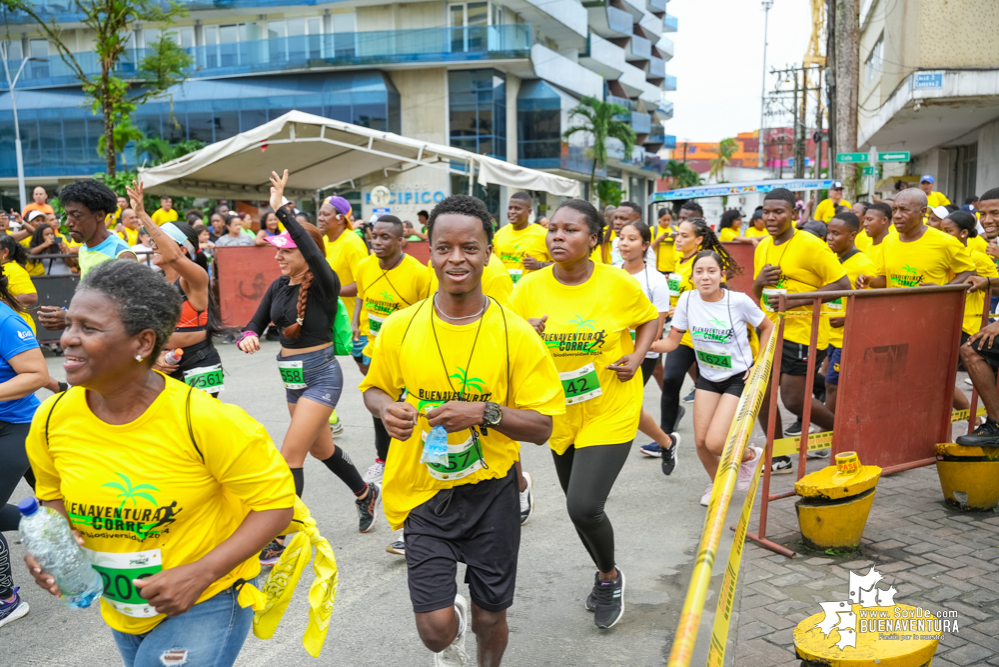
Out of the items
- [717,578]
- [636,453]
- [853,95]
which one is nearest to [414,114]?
[853,95]

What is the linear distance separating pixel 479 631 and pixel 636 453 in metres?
4.50

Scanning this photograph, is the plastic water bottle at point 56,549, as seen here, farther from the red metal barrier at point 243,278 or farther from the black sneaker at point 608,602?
the red metal barrier at point 243,278

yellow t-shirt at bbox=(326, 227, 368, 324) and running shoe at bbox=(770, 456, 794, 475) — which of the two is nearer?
running shoe at bbox=(770, 456, 794, 475)

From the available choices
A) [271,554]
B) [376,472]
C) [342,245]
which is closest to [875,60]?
[342,245]

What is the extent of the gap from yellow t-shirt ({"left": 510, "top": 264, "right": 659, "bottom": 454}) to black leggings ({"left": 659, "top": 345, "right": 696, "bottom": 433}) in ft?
7.92

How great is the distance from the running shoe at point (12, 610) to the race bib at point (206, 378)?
4.66 ft

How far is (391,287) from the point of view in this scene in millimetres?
6371

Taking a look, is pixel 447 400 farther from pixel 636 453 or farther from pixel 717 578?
pixel 636 453

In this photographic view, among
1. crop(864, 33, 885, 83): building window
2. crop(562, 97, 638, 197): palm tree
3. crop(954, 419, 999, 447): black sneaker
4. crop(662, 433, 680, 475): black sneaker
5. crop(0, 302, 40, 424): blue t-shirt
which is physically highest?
crop(562, 97, 638, 197): palm tree

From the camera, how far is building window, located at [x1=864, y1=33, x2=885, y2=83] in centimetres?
2370

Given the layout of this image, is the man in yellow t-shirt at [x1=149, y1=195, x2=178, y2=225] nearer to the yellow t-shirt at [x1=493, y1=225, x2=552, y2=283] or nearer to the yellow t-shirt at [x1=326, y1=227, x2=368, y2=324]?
the yellow t-shirt at [x1=493, y1=225, x2=552, y2=283]

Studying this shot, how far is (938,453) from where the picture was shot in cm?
551

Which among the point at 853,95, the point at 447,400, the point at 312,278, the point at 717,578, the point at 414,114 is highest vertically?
the point at 414,114

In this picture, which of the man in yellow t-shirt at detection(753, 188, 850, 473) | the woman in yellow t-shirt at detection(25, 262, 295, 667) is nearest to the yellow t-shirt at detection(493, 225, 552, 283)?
the man in yellow t-shirt at detection(753, 188, 850, 473)
